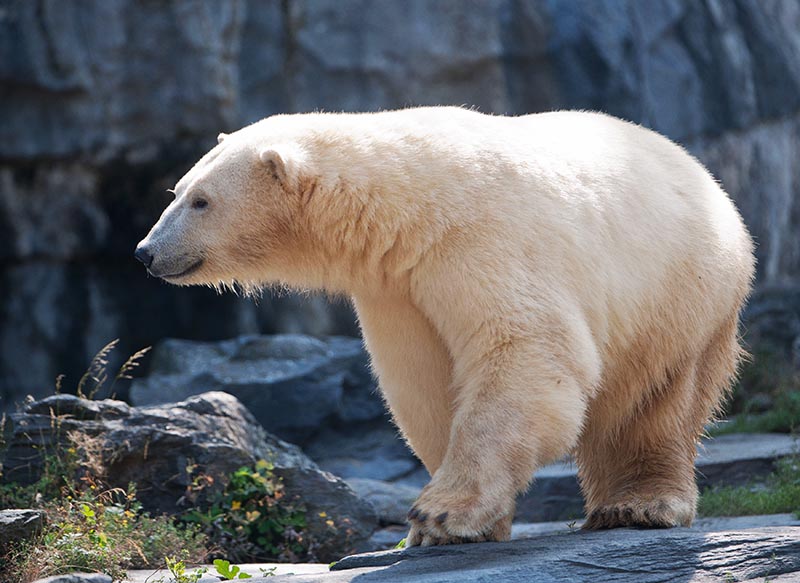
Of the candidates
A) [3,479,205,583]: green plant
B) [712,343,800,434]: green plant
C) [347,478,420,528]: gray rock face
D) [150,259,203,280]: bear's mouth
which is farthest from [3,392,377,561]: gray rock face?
[712,343,800,434]: green plant

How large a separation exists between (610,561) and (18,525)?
226cm

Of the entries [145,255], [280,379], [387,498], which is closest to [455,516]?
[145,255]

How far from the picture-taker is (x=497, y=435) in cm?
400

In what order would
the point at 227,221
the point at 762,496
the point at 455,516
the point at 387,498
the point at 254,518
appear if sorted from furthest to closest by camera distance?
the point at 387,498 → the point at 762,496 → the point at 254,518 → the point at 227,221 → the point at 455,516

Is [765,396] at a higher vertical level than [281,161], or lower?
lower

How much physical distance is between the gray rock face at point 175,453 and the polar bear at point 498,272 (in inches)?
48.0

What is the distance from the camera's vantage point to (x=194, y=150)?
1023 cm

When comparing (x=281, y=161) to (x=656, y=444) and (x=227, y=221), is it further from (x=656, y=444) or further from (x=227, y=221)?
(x=656, y=444)

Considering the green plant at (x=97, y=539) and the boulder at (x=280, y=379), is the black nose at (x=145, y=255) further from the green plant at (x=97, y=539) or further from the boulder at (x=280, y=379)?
the boulder at (x=280, y=379)

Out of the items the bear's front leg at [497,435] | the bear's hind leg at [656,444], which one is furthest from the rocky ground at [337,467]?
the bear's hind leg at [656,444]

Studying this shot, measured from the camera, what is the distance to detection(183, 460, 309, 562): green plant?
5570mm

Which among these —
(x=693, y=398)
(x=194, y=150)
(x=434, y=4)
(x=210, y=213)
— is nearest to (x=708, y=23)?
(x=434, y=4)

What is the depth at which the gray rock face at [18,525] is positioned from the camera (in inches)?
172

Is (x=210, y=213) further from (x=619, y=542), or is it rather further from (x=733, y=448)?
(x=733, y=448)
